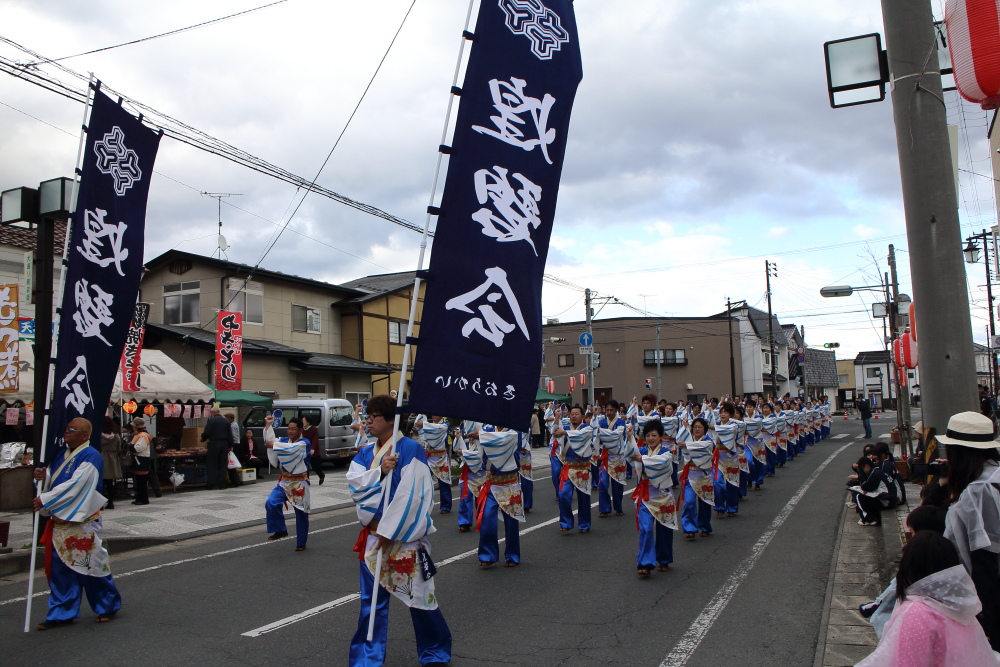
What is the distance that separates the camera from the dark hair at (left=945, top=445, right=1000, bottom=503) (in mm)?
3684

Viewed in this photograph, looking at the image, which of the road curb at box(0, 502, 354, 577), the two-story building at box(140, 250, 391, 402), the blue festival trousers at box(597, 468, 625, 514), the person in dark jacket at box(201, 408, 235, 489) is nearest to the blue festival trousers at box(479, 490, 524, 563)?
the blue festival trousers at box(597, 468, 625, 514)

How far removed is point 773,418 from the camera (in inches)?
690

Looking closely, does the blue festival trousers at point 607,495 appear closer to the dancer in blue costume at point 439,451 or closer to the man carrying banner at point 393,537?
the dancer in blue costume at point 439,451

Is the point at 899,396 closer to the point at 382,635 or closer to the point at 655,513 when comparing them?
the point at 655,513

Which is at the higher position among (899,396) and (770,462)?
(899,396)

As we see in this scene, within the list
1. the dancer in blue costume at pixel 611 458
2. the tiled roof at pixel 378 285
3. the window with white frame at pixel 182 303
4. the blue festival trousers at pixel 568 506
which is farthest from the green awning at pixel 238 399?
the blue festival trousers at pixel 568 506

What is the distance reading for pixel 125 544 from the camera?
991 centimetres

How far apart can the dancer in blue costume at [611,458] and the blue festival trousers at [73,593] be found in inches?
275

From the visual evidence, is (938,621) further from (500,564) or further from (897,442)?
(897,442)

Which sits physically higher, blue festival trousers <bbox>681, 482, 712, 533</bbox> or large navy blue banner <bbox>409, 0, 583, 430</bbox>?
large navy blue banner <bbox>409, 0, 583, 430</bbox>

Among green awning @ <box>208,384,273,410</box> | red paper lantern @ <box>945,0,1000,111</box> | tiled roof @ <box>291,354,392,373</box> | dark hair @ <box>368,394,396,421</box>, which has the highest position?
red paper lantern @ <box>945,0,1000,111</box>

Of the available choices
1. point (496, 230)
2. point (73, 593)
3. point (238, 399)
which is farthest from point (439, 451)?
point (238, 399)

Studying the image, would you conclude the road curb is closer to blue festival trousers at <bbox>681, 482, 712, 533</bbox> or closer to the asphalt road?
the asphalt road

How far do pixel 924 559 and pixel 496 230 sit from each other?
9.83 ft
